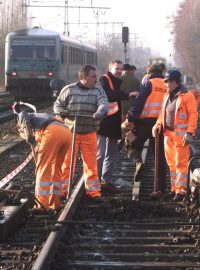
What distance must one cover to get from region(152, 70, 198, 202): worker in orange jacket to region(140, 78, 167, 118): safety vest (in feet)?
0.96

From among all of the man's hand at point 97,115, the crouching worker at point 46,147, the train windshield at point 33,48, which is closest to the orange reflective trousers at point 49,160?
the crouching worker at point 46,147

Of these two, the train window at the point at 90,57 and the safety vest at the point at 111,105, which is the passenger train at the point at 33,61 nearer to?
the train window at the point at 90,57

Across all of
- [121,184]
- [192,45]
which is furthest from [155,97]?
[192,45]

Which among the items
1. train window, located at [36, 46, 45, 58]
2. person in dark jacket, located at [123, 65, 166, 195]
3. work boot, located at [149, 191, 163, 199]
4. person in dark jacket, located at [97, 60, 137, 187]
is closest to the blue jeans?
person in dark jacket, located at [97, 60, 137, 187]

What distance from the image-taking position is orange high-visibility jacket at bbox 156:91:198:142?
8.26 m

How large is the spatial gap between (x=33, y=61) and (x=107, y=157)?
18.9m

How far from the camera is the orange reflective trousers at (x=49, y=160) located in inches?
303

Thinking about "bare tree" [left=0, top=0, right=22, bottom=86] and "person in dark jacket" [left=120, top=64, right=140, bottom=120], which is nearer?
"person in dark jacket" [left=120, top=64, right=140, bottom=120]

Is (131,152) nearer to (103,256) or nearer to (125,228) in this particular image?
(125,228)

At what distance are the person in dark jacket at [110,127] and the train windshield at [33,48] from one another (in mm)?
18420

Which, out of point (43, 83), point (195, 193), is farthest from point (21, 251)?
point (43, 83)

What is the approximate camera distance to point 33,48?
27.8 metres

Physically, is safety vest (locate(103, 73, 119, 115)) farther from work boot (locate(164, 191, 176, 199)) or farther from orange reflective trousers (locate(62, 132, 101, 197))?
work boot (locate(164, 191, 176, 199))

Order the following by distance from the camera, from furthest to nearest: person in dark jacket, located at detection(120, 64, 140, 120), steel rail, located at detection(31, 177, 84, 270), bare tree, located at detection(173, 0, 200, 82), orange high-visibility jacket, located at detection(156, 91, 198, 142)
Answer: bare tree, located at detection(173, 0, 200, 82) → person in dark jacket, located at detection(120, 64, 140, 120) → orange high-visibility jacket, located at detection(156, 91, 198, 142) → steel rail, located at detection(31, 177, 84, 270)
